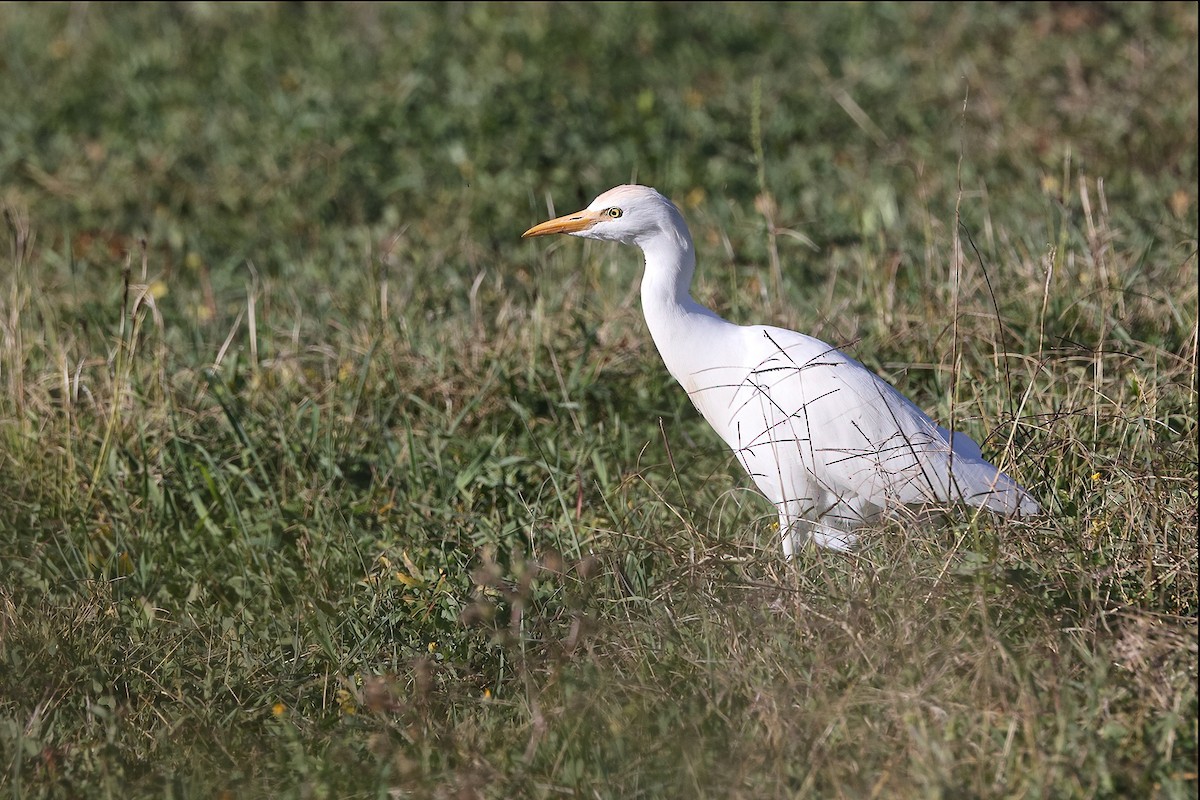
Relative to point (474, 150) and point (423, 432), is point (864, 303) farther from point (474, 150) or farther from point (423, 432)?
point (474, 150)

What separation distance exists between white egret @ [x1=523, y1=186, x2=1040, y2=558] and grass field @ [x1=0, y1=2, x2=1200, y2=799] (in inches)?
4.8

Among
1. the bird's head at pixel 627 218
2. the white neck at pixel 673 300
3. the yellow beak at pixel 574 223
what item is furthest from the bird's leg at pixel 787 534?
the yellow beak at pixel 574 223

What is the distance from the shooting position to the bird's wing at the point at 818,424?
328 centimetres

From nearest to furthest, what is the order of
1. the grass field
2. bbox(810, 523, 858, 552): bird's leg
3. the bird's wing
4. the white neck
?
the grass field < bbox(810, 523, 858, 552): bird's leg < the bird's wing < the white neck

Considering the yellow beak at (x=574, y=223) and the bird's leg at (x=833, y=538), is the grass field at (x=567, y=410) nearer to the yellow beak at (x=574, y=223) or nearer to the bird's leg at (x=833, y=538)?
the bird's leg at (x=833, y=538)

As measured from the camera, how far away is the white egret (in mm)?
3316

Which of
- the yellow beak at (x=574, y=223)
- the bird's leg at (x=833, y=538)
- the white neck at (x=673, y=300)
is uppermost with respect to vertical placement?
the yellow beak at (x=574, y=223)

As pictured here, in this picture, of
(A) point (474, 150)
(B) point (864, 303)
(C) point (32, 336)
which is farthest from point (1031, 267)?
(C) point (32, 336)

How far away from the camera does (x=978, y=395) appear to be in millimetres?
3623

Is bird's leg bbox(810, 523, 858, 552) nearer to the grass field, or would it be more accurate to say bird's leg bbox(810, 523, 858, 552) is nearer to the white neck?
the grass field

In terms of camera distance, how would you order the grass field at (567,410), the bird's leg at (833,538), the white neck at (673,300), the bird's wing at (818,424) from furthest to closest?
the white neck at (673,300)
the bird's wing at (818,424)
the bird's leg at (833,538)
the grass field at (567,410)

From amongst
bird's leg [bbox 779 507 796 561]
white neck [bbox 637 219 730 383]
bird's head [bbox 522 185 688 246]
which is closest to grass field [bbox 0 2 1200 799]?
bird's leg [bbox 779 507 796 561]

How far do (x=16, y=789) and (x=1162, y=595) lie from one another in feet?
7.49

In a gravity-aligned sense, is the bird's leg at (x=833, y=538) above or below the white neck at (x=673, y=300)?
below
